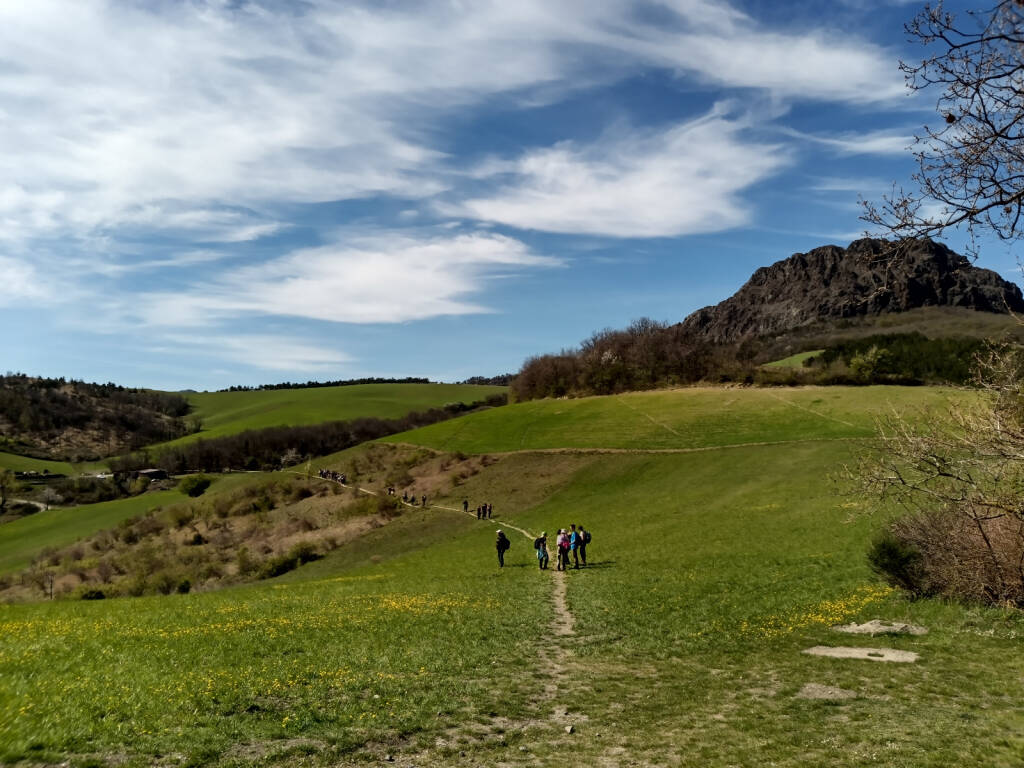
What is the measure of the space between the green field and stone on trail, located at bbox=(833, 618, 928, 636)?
0.54 meters

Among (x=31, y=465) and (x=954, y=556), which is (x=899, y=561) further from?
(x=31, y=465)

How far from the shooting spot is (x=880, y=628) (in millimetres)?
19875

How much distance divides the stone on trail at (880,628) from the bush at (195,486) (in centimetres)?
10583

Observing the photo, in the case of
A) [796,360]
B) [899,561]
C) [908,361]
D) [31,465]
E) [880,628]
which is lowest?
[31,465]

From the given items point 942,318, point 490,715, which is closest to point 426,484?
point 490,715

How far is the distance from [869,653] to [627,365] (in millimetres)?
97481

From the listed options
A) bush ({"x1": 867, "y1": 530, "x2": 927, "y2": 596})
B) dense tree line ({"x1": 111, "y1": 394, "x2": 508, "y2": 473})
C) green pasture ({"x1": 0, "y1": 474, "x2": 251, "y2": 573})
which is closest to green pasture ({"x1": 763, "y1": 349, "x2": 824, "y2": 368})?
dense tree line ({"x1": 111, "y1": 394, "x2": 508, "y2": 473})

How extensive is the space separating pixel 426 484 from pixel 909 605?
63.4 metres

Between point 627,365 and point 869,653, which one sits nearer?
point 869,653

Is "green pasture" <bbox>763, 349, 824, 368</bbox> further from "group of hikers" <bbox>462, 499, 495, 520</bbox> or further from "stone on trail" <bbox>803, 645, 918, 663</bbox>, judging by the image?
"stone on trail" <bbox>803, 645, 918, 663</bbox>

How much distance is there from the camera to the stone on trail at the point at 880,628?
19203mm

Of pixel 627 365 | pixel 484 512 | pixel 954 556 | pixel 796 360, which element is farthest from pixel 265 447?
pixel 954 556

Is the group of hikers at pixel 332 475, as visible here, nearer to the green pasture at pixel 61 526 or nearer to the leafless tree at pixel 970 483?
the green pasture at pixel 61 526

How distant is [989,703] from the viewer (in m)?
12.6
